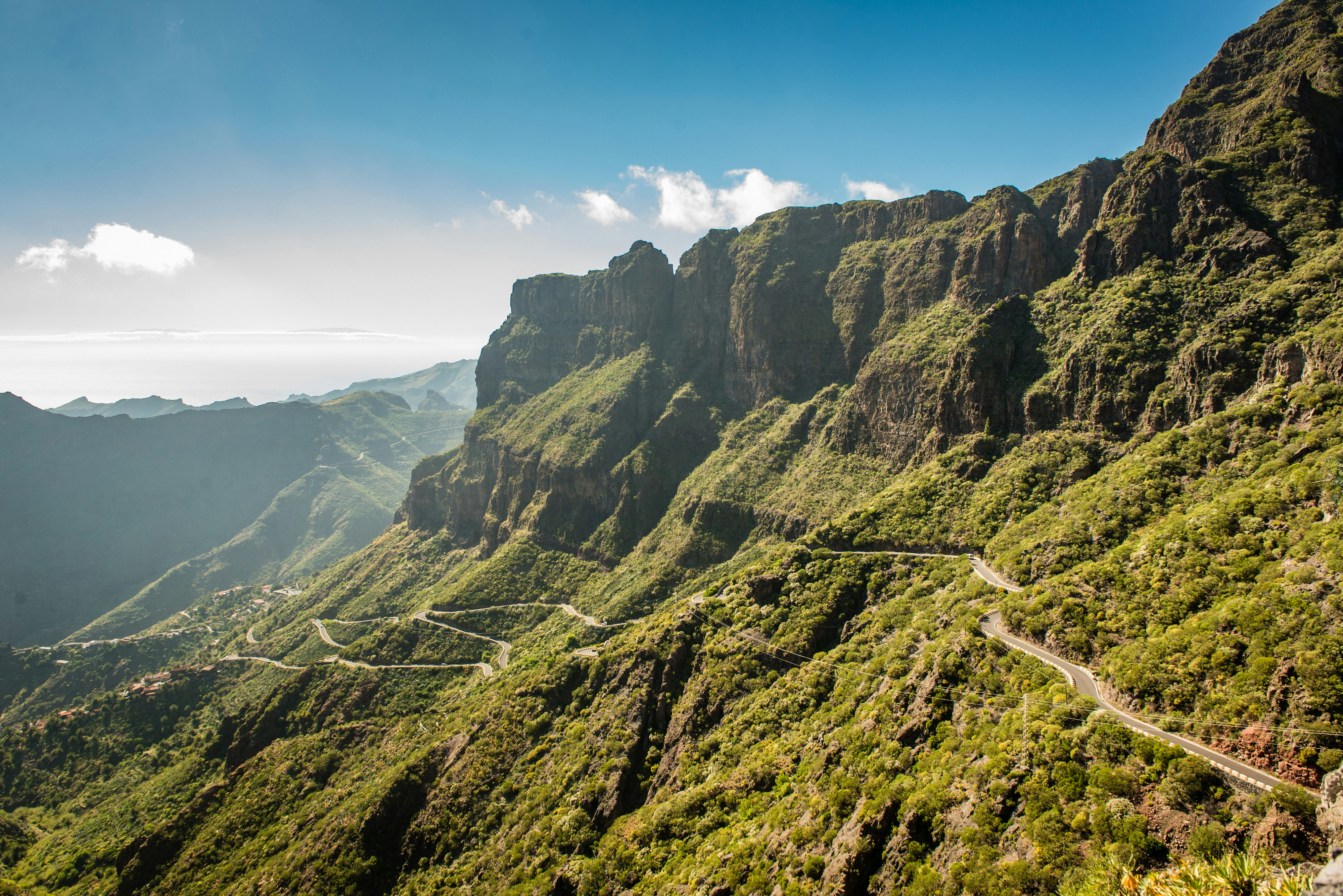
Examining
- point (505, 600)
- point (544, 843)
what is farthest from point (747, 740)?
point (505, 600)

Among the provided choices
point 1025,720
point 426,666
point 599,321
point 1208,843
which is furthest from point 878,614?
point 599,321

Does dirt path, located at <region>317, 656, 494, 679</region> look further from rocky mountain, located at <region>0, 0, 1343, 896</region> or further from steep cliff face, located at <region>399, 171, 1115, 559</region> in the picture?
steep cliff face, located at <region>399, 171, 1115, 559</region>

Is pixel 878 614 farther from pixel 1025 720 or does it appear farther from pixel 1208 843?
pixel 1208 843

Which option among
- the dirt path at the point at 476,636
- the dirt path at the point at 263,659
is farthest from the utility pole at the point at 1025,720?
the dirt path at the point at 263,659

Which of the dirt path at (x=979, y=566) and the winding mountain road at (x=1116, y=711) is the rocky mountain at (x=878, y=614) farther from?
the dirt path at (x=979, y=566)

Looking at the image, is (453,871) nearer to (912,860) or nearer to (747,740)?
(747,740)
